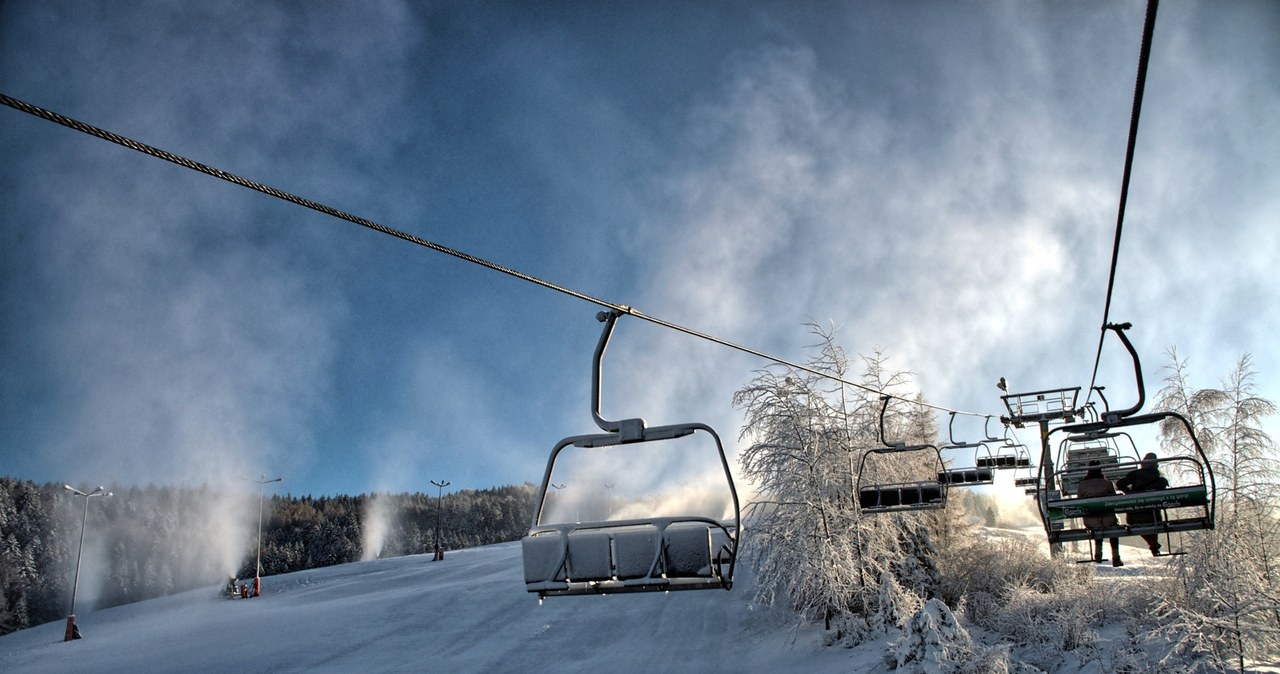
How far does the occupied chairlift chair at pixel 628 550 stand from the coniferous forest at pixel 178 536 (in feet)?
211

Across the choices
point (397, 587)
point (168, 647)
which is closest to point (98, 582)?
point (397, 587)

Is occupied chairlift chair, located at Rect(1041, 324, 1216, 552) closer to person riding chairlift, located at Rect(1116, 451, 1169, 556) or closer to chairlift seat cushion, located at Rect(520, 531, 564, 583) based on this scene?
person riding chairlift, located at Rect(1116, 451, 1169, 556)

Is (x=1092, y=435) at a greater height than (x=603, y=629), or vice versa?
(x=1092, y=435)

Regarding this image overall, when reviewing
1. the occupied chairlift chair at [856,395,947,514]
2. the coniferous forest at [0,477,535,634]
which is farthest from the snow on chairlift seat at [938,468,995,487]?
the coniferous forest at [0,477,535,634]

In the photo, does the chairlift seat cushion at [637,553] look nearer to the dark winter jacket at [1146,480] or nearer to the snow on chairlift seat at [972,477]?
the dark winter jacket at [1146,480]

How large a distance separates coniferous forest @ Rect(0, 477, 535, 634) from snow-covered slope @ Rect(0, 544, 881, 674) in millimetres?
22169

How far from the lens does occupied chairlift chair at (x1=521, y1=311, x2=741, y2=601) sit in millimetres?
5918

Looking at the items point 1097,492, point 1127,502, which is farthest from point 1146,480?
point 1127,502

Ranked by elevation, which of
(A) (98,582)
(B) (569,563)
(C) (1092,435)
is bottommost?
(A) (98,582)

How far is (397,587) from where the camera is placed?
5416 cm

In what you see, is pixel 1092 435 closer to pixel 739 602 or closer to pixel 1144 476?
pixel 1144 476

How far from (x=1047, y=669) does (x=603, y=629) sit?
19198 mm

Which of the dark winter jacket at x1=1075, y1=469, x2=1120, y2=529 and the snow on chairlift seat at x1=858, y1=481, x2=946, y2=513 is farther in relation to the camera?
the snow on chairlift seat at x1=858, y1=481, x2=946, y2=513

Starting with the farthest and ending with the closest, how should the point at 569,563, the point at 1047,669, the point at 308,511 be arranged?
the point at 308,511
the point at 1047,669
the point at 569,563
